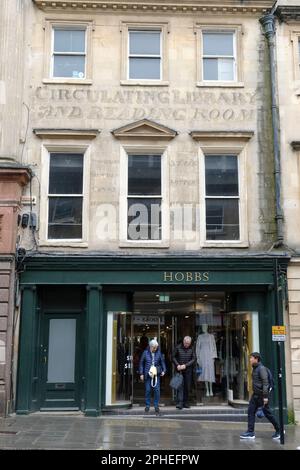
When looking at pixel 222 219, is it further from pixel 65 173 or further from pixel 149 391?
pixel 149 391

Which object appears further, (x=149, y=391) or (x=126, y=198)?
(x=126, y=198)

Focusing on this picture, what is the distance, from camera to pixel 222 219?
1453cm

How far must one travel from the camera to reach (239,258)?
1386cm

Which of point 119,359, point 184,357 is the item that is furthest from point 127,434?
point 184,357

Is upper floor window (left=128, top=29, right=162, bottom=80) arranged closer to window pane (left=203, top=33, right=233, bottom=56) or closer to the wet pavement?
window pane (left=203, top=33, right=233, bottom=56)

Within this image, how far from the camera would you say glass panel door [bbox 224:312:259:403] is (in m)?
14.0

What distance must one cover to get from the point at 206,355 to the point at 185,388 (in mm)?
1007

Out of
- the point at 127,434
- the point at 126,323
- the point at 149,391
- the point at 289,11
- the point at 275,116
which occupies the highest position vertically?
the point at 289,11

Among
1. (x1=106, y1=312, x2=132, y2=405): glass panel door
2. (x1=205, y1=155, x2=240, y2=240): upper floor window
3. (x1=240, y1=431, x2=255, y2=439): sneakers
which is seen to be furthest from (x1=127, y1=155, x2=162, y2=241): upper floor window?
(x1=240, y1=431, x2=255, y2=439): sneakers

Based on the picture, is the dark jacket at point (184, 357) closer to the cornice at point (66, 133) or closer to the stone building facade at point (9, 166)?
the stone building facade at point (9, 166)

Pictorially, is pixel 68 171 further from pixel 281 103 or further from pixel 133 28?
pixel 281 103

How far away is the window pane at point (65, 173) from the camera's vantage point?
14461 mm
